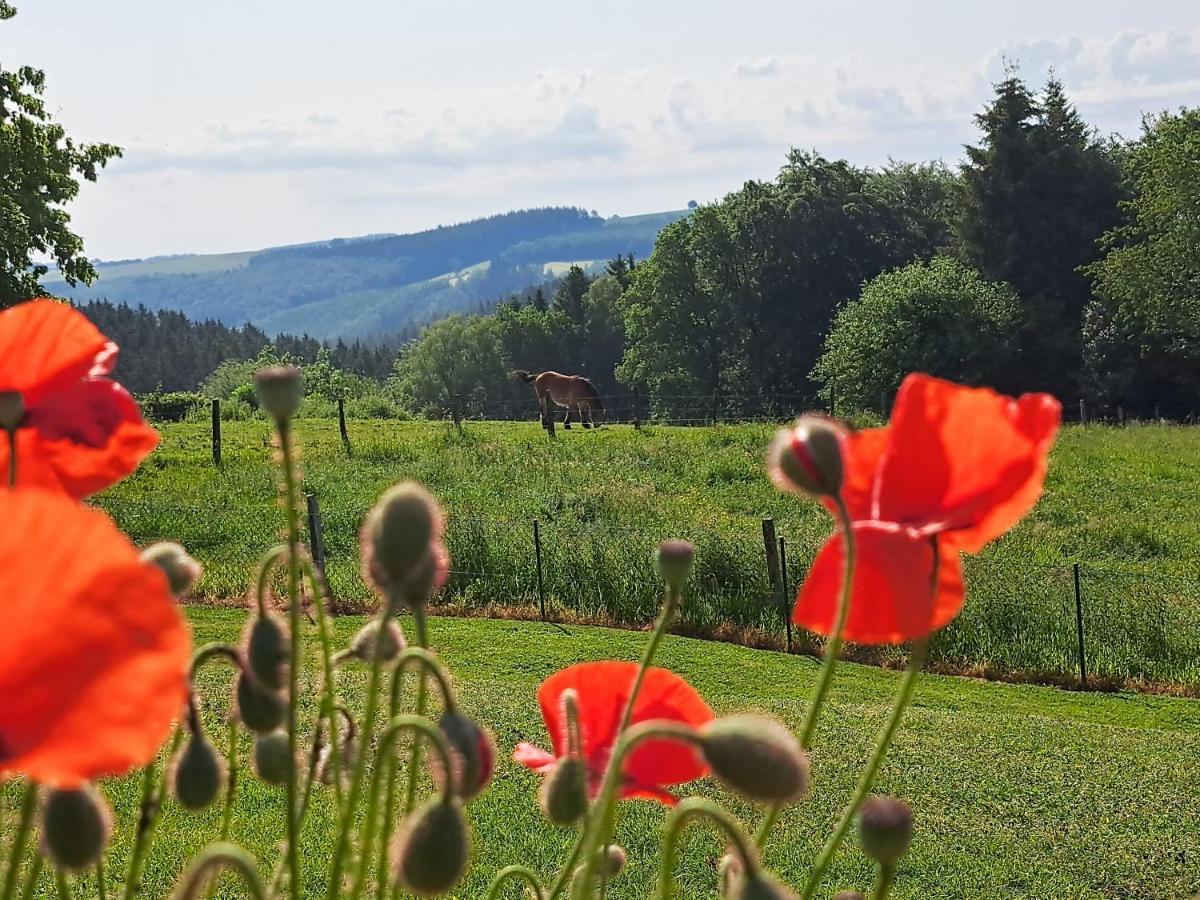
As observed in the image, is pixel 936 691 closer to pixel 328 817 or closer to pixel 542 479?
pixel 328 817

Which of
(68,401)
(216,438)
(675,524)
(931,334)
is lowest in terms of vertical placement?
(675,524)

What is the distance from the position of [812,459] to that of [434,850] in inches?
8.8

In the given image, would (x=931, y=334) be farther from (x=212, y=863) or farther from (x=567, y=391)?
(x=212, y=863)

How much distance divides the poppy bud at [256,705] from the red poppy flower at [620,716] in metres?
0.12

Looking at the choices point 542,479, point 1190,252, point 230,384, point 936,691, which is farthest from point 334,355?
point 936,691

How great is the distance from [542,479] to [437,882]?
16904 mm

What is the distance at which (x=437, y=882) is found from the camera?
55cm

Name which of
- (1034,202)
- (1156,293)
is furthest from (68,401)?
(1034,202)

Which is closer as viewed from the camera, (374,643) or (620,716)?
(374,643)

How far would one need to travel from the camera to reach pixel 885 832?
1.73 ft

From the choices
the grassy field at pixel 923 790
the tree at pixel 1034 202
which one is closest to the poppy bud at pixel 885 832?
the grassy field at pixel 923 790

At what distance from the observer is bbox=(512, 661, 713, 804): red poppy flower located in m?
0.65

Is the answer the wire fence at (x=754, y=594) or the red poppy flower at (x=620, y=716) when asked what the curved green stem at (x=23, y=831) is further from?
the wire fence at (x=754, y=594)

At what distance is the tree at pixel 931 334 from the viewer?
31.8 m
